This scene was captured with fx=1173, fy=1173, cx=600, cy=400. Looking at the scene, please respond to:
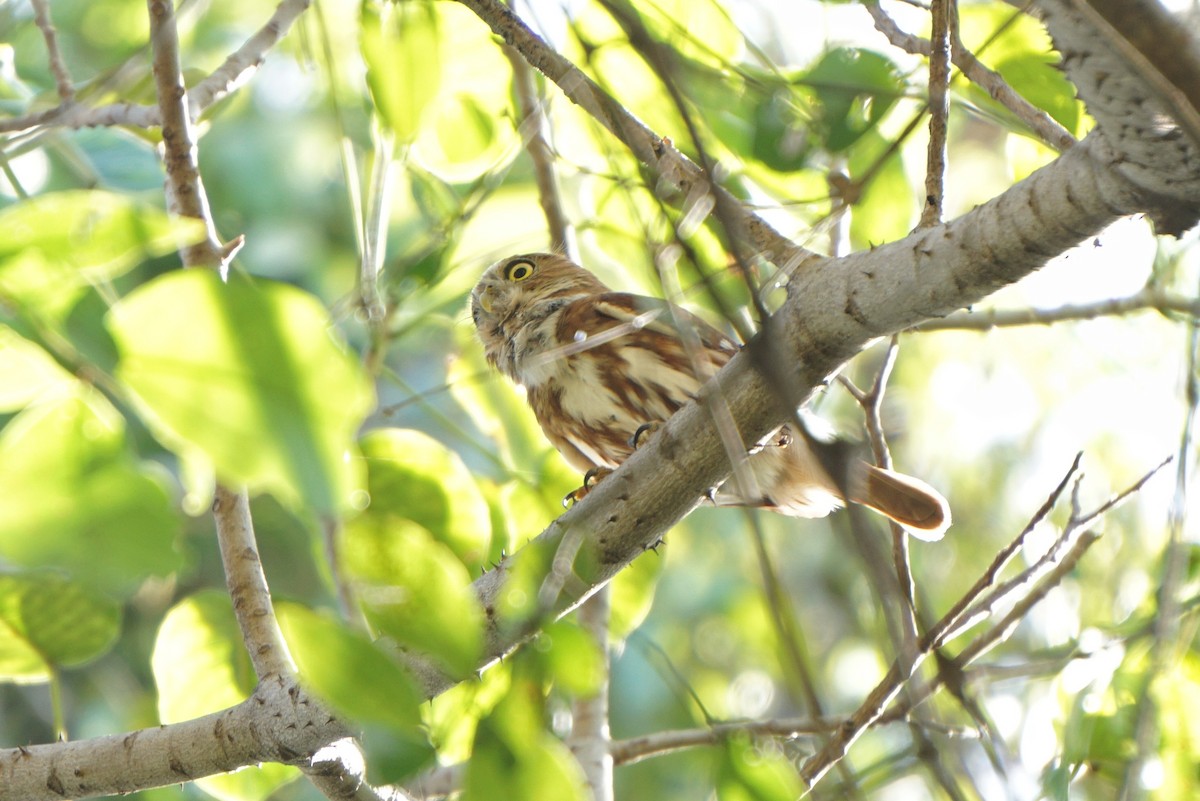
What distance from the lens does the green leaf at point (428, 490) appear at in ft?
8.02

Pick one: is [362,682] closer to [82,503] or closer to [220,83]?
[82,503]

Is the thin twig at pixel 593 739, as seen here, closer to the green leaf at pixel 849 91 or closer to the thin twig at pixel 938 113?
the green leaf at pixel 849 91

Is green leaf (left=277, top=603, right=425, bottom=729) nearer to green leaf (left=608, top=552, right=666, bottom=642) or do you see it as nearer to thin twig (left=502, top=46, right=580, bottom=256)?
green leaf (left=608, top=552, right=666, bottom=642)

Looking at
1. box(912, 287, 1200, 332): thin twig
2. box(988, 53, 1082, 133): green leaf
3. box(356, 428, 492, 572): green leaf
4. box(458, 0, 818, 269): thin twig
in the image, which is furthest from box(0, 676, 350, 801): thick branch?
box(988, 53, 1082, 133): green leaf

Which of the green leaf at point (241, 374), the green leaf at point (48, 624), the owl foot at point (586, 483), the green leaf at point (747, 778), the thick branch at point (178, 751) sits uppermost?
the owl foot at point (586, 483)

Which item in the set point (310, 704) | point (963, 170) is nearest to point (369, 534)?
point (310, 704)

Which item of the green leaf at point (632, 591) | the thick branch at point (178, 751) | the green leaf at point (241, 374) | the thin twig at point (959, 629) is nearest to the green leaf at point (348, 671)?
the green leaf at point (241, 374)

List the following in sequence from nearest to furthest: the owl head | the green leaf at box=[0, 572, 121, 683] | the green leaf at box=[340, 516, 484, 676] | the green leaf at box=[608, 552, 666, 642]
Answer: the green leaf at box=[340, 516, 484, 676]
the green leaf at box=[0, 572, 121, 683]
the green leaf at box=[608, 552, 666, 642]
the owl head

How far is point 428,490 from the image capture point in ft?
8.02

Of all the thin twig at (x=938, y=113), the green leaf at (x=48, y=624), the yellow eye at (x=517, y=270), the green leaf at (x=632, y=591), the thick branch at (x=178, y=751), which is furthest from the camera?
the yellow eye at (x=517, y=270)

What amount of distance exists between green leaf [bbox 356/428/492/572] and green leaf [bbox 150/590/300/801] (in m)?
0.43

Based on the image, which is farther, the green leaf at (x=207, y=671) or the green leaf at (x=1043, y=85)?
the green leaf at (x=207, y=671)

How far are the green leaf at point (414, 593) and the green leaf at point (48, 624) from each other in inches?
60.4

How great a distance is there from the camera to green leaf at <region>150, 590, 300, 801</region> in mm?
2438
